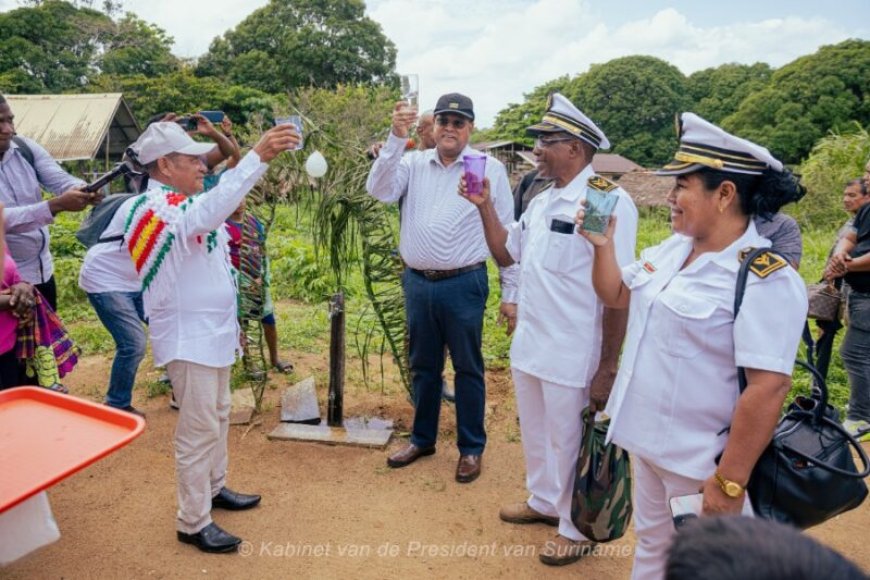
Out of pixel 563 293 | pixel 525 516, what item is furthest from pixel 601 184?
pixel 525 516

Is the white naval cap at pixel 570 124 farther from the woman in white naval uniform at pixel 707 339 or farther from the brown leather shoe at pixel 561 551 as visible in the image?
the brown leather shoe at pixel 561 551

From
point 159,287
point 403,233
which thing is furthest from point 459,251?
point 159,287

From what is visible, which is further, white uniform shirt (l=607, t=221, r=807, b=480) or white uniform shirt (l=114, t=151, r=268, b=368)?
white uniform shirt (l=114, t=151, r=268, b=368)

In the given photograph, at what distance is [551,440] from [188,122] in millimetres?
2863

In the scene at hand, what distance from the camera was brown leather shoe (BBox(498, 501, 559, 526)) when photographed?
331 cm

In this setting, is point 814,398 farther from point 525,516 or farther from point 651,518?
point 525,516

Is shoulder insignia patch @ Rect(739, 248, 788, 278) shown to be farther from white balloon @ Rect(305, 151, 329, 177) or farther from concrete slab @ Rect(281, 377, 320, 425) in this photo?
Answer: concrete slab @ Rect(281, 377, 320, 425)

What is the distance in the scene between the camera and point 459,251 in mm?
3578

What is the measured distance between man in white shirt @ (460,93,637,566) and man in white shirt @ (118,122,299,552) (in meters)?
1.16

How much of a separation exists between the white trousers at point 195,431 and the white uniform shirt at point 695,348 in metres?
1.85

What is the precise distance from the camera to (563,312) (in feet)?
9.41

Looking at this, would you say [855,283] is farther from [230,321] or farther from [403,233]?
[230,321]

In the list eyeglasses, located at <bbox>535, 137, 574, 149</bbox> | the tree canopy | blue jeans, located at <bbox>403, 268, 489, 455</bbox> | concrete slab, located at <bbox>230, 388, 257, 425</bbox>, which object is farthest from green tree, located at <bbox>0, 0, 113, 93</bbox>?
eyeglasses, located at <bbox>535, 137, 574, 149</bbox>

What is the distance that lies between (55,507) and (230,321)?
1.63 m
